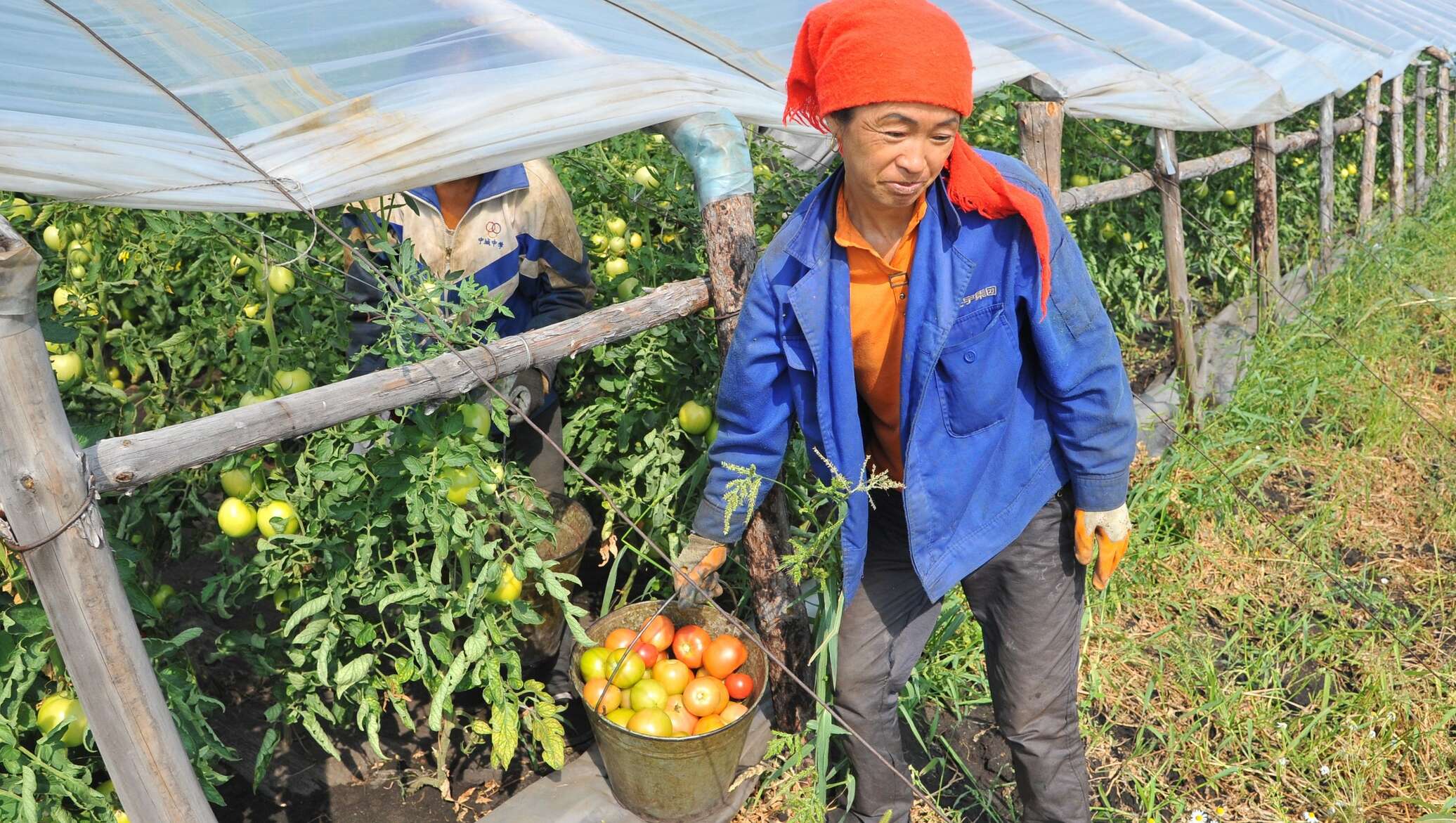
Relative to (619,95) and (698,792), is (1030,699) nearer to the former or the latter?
(698,792)

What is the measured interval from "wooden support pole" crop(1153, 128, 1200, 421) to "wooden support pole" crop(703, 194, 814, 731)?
235 centimetres

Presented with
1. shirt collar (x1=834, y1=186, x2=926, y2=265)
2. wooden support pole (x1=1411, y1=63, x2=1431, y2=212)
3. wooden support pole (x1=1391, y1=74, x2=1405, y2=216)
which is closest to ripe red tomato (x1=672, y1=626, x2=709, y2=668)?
shirt collar (x1=834, y1=186, x2=926, y2=265)

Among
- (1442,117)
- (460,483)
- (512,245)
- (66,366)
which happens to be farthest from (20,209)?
(1442,117)

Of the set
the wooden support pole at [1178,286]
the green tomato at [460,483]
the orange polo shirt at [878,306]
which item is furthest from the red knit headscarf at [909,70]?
the wooden support pole at [1178,286]

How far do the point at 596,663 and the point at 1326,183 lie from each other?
548cm

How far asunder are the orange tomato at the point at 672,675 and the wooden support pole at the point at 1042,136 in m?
1.90

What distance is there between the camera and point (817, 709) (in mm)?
2387

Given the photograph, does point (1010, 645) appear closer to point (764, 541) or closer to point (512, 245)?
point (764, 541)

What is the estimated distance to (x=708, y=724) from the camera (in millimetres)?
2439

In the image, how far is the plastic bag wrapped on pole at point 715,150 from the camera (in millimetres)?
2344

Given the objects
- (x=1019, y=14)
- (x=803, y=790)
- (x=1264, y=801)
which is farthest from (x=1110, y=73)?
(x=803, y=790)

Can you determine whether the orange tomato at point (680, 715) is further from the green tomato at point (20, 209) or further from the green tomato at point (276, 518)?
the green tomato at point (20, 209)

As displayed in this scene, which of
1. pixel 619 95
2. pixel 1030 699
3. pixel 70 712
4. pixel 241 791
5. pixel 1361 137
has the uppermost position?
pixel 619 95

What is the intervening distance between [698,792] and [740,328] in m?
1.13
